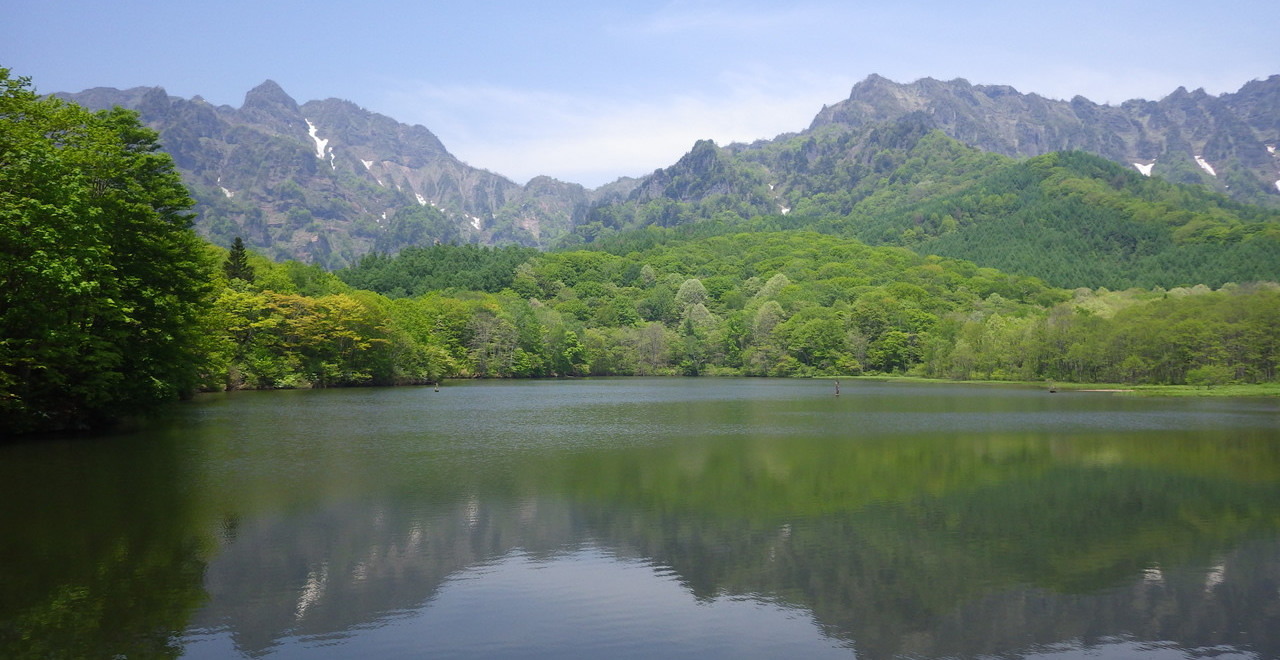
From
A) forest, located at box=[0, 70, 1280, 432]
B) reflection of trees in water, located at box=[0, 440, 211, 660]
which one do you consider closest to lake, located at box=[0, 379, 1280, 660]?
reflection of trees in water, located at box=[0, 440, 211, 660]

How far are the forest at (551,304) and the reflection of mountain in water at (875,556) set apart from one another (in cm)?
1906

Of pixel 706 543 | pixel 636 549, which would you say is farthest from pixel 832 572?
pixel 636 549

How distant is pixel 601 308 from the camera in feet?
512

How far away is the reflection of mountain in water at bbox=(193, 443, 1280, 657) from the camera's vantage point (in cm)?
1270

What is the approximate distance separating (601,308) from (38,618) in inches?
5676

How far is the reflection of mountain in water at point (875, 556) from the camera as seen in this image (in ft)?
41.7

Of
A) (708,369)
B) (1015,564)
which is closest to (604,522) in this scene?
(1015,564)

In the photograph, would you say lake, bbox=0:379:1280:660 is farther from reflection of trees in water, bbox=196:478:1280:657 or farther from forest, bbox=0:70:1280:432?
forest, bbox=0:70:1280:432

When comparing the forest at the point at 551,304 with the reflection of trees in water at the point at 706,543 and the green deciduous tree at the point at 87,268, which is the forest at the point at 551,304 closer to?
the green deciduous tree at the point at 87,268

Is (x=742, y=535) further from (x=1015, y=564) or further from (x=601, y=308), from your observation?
(x=601, y=308)

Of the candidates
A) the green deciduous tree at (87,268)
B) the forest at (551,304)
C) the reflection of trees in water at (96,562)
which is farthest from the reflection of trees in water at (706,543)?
the forest at (551,304)

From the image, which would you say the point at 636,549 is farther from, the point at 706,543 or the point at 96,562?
the point at 96,562

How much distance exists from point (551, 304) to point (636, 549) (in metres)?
141

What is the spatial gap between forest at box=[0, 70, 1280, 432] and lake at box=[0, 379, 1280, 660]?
6194 mm
